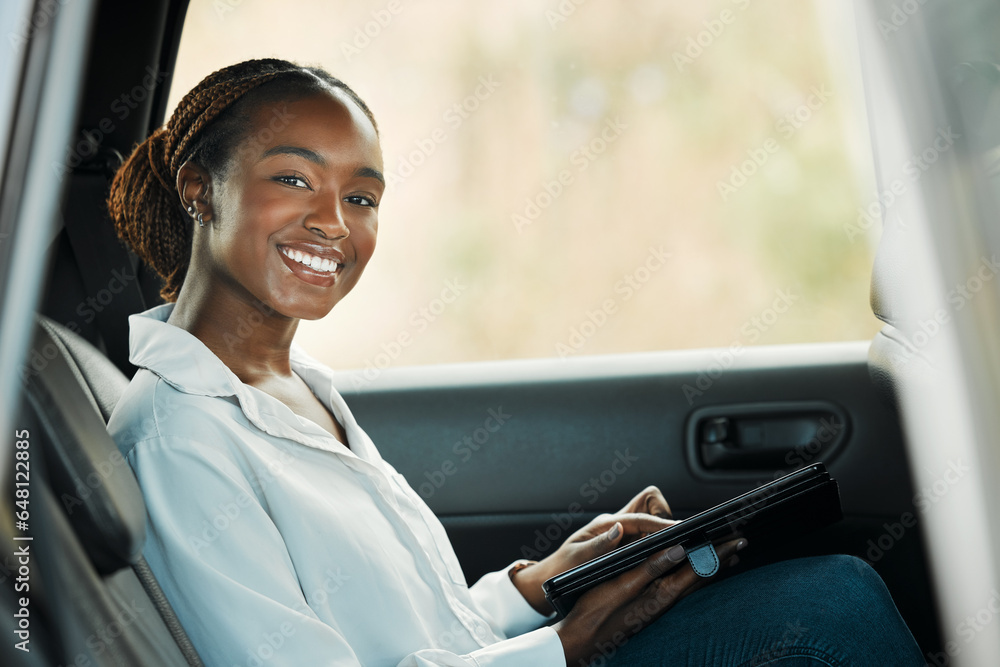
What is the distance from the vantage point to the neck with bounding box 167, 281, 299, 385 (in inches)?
49.8

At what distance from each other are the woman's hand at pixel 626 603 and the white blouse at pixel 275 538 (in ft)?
0.18

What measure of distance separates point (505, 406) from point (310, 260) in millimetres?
741

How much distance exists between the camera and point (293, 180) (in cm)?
124

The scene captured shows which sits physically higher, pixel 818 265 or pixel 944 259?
pixel 944 259

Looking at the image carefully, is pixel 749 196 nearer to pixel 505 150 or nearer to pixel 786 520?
pixel 505 150

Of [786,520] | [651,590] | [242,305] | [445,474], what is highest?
[242,305]

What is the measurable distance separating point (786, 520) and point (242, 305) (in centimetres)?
82

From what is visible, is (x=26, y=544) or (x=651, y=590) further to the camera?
(x=651, y=590)

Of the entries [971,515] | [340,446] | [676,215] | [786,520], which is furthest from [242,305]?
[676,215]

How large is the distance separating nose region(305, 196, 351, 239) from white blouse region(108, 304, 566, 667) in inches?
8.9

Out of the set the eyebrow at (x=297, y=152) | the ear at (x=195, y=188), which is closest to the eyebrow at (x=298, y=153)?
the eyebrow at (x=297, y=152)

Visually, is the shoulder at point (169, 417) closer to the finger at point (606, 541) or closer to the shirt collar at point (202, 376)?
the shirt collar at point (202, 376)

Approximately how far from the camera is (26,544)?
2.37ft

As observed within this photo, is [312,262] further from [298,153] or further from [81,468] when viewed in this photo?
[81,468]
